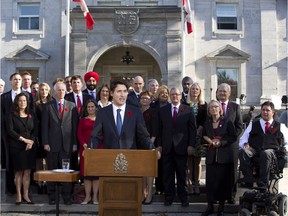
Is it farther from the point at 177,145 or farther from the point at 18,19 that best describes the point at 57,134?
the point at 18,19

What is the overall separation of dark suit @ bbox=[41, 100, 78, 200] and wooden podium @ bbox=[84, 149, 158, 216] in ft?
9.13

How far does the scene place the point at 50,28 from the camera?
25359mm

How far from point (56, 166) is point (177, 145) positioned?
235 centimetres

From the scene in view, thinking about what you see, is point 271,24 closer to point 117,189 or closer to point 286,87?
point 286,87

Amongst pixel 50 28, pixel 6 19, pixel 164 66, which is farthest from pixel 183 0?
pixel 6 19

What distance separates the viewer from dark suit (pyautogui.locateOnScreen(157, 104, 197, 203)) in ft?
29.7

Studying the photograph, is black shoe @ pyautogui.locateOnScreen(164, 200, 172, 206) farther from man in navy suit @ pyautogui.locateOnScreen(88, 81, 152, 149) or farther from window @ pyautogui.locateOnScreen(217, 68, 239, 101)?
window @ pyautogui.locateOnScreen(217, 68, 239, 101)

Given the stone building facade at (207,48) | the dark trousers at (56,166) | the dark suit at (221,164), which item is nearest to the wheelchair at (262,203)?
the dark suit at (221,164)

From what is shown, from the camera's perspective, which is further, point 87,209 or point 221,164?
point 87,209

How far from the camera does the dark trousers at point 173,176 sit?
905 centimetres

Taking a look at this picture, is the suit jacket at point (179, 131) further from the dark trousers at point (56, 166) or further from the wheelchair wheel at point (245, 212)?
the dark trousers at point (56, 166)

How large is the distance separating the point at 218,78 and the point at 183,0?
5505mm

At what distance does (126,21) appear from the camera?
23.1 metres

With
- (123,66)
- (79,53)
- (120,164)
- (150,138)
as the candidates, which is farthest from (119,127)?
(123,66)
